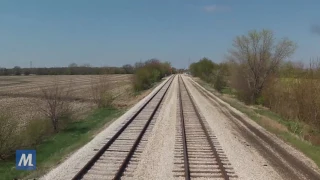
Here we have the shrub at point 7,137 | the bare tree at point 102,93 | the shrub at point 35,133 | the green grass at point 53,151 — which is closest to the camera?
the green grass at point 53,151

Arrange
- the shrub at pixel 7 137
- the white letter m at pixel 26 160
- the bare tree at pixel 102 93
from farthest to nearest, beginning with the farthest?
the bare tree at pixel 102 93, the shrub at pixel 7 137, the white letter m at pixel 26 160

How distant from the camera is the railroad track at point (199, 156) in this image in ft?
33.6

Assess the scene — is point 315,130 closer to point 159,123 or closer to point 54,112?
point 159,123

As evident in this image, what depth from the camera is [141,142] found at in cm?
1485

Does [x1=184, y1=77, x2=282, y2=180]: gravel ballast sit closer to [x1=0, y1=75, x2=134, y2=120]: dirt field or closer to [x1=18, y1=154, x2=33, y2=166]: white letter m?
[x1=18, y1=154, x2=33, y2=166]: white letter m

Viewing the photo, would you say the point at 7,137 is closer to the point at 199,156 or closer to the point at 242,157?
the point at 199,156

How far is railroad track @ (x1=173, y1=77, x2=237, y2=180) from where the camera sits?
1024 cm

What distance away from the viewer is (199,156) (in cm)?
1238

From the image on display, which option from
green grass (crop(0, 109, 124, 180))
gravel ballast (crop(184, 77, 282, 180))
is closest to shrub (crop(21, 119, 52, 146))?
green grass (crop(0, 109, 124, 180))

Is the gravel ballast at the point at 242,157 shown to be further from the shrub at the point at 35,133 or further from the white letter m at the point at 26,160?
the shrub at the point at 35,133

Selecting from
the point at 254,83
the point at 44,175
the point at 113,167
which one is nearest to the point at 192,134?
the point at 113,167

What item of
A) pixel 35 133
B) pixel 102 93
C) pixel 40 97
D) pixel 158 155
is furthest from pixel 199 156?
pixel 40 97

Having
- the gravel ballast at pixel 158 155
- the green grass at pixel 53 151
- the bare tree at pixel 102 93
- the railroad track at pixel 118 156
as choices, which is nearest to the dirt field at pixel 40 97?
the bare tree at pixel 102 93

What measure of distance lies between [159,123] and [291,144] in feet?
26.3
